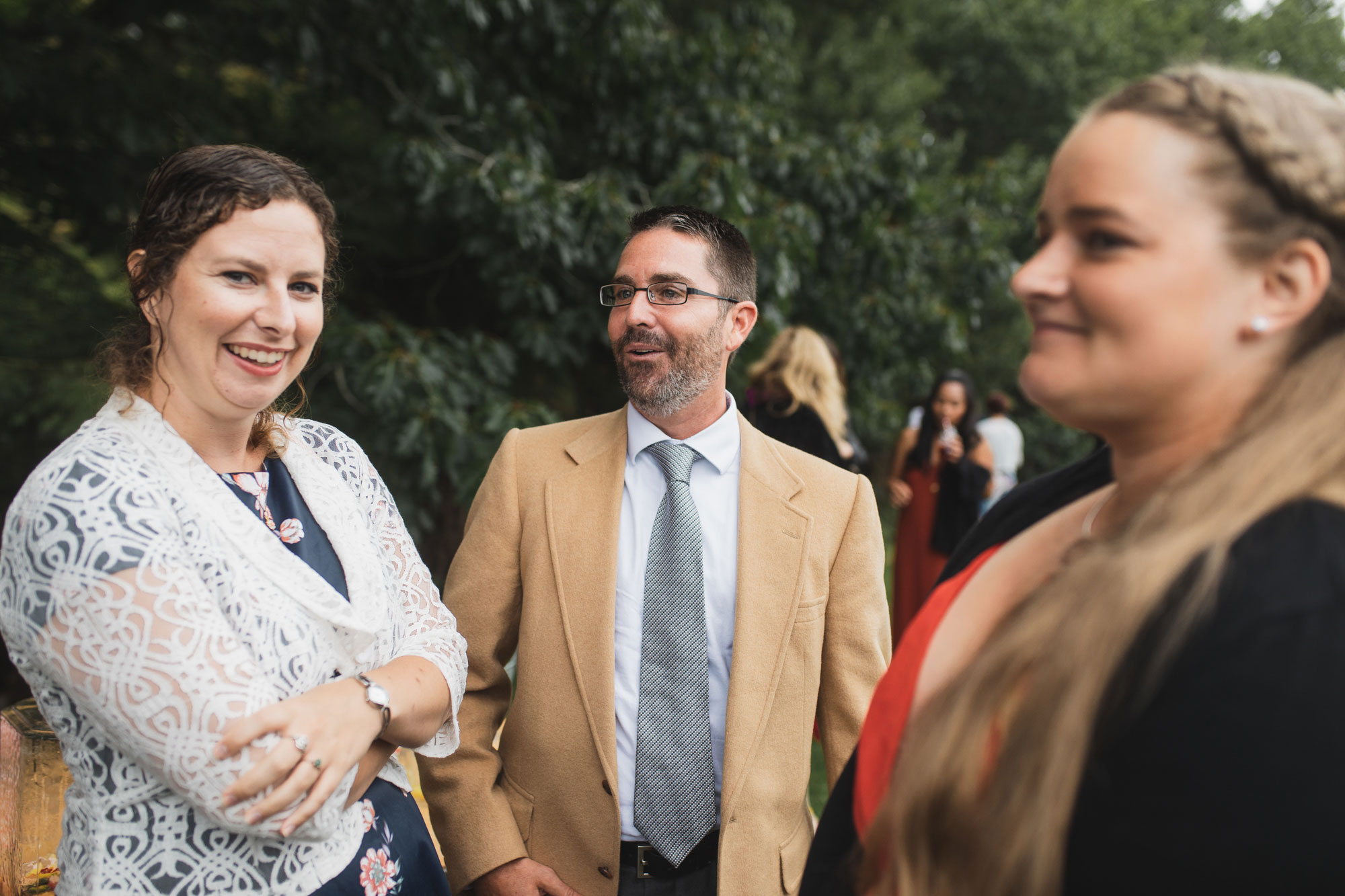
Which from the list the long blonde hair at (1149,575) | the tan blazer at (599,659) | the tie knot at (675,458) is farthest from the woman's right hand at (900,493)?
the long blonde hair at (1149,575)

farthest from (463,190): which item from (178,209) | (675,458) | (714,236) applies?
(178,209)

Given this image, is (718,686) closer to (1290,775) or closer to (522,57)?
(1290,775)

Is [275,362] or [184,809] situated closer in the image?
[184,809]

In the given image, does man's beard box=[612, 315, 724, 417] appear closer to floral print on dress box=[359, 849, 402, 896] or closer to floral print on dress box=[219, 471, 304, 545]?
floral print on dress box=[219, 471, 304, 545]

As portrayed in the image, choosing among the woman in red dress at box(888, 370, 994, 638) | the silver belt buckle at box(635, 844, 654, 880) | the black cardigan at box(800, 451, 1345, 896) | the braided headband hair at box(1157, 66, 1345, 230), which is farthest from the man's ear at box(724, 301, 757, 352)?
the woman in red dress at box(888, 370, 994, 638)

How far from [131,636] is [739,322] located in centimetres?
150

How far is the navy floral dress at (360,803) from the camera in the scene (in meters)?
1.49

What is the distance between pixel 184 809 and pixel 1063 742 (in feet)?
3.89

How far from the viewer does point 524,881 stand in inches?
72.4

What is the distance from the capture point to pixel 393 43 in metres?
4.81

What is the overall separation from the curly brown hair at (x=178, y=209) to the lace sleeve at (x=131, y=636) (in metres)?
0.29

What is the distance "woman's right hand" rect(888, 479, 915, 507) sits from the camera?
6.32 metres

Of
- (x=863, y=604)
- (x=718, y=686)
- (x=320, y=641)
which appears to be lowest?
(x=718, y=686)

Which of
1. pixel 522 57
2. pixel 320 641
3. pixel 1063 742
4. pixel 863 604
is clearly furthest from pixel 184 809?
pixel 522 57
